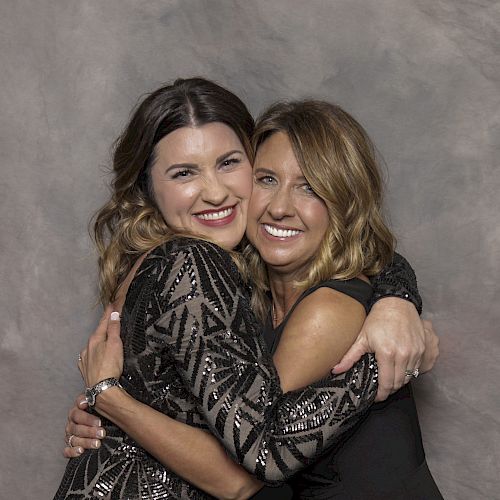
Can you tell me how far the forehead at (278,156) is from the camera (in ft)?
8.60

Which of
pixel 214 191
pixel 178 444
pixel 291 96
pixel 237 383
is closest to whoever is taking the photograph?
pixel 237 383

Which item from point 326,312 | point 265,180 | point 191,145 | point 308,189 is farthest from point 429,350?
point 191,145

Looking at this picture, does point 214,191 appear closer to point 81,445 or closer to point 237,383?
point 237,383

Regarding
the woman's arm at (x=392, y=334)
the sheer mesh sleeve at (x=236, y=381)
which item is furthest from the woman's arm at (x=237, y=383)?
the woman's arm at (x=392, y=334)

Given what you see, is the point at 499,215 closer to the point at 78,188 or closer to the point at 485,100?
the point at 485,100

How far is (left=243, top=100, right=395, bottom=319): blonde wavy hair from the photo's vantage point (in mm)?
2564

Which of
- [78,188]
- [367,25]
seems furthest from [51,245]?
[367,25]

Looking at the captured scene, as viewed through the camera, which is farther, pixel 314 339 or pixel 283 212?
pixel 283 212

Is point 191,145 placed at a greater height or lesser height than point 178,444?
greater

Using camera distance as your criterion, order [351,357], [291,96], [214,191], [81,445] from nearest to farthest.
Result: [351,357]
[81,445]
[214,191]
[291,96]

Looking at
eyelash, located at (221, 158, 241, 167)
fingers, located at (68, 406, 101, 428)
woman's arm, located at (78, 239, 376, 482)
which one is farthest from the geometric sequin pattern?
eyelash, located at (221, 158, 241, 167)

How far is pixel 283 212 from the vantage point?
2.61m

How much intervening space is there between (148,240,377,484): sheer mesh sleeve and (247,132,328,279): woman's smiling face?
0.44m

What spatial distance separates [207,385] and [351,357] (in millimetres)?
420
